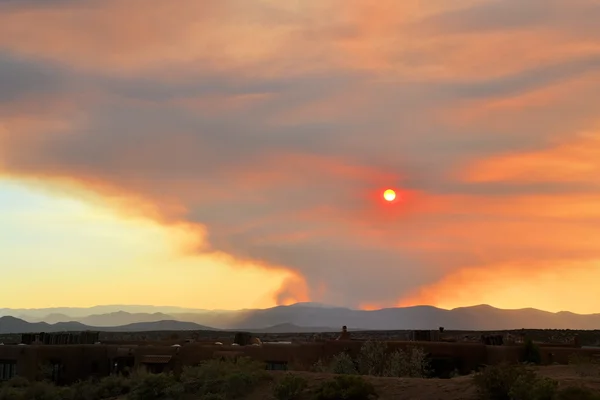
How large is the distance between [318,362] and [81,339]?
2130cm

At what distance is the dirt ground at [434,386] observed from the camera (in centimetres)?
3216

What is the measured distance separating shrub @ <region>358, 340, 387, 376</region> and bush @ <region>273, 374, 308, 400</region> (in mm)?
11089

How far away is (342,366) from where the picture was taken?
150 feet

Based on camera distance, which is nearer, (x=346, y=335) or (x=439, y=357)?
(x=439, y=357)

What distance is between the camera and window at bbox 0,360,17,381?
52.7 metres

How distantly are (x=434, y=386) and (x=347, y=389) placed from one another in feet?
12.9

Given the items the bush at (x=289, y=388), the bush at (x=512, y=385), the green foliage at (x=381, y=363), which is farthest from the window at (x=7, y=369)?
the bush at (x=512, y=385)

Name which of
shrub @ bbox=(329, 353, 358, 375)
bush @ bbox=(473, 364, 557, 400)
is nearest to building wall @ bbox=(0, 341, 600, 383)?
shrub @ bbox=(329, 353, 358, 375)

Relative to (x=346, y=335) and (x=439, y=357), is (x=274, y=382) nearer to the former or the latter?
(x=439, y=357)

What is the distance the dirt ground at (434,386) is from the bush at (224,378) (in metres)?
0.89

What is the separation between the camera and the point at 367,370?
1844 inches

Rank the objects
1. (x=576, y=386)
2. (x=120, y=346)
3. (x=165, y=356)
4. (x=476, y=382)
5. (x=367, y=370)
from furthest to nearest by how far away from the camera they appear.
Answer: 1. (x=120, y=346)
2. (x=165, y=356)
3. (x=367, y=370)
4. (x=476, y=382)
5. (x=576, y=386)

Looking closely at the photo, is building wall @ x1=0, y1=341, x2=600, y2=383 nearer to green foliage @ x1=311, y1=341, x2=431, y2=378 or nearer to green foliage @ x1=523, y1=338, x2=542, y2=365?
green foliage @ x1=523, y1=338, x2=542, y2=365

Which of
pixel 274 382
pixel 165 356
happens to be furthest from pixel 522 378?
pixel 165 356
